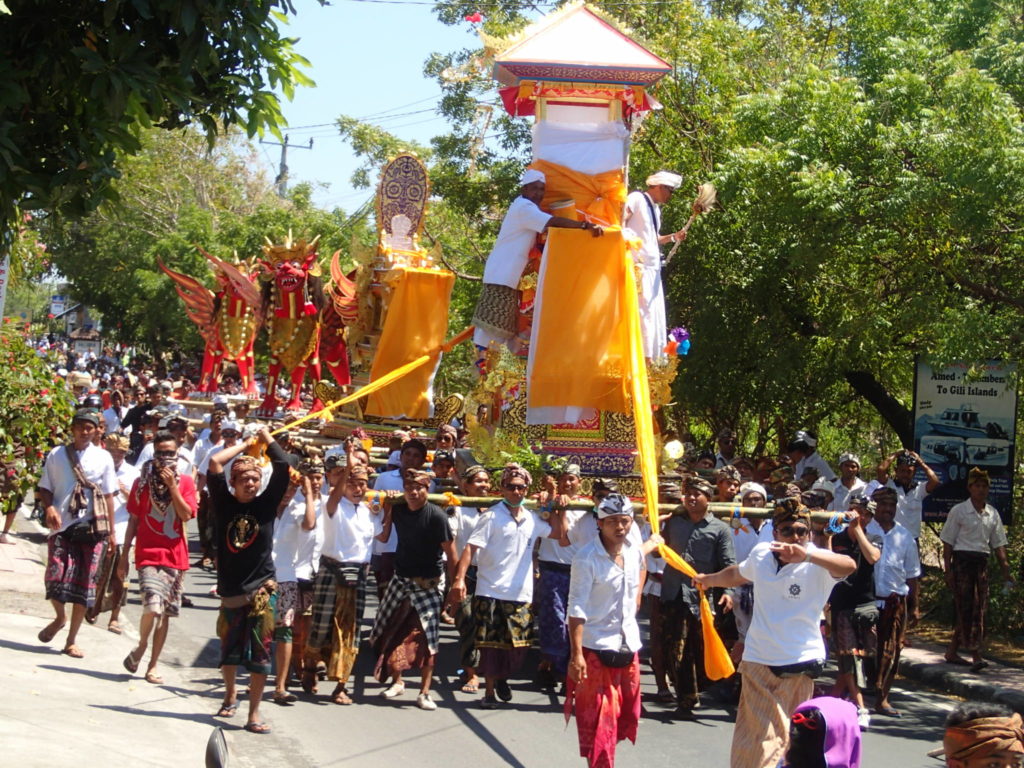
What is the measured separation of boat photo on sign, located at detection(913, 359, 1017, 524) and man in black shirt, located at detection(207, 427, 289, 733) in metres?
8.13

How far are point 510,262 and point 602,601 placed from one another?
461 centimetres

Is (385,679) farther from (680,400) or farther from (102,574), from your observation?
(680,400)

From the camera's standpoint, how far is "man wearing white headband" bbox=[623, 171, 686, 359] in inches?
455

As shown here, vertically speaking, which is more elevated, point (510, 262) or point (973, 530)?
point (510, 262)

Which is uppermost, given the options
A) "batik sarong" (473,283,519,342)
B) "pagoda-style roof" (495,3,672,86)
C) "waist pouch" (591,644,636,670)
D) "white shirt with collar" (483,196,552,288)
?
"pagoda-style roof" (495,3,672,86)

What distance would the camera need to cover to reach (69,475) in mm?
10164

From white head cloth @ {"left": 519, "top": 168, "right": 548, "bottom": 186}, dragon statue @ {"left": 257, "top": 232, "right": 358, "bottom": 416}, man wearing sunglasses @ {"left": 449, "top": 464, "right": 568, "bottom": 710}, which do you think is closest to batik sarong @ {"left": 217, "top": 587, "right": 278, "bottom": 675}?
man wearing sunglasses @ {"left": 449, "top": 464, "right": 568, "bottom": 710}

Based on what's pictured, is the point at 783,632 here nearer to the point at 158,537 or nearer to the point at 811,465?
the point at 158,537

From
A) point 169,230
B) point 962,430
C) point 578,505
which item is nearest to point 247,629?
point 578,505

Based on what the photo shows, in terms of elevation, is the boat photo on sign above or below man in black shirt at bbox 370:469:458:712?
above

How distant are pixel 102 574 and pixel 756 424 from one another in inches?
608

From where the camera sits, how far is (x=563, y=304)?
36.3 ft

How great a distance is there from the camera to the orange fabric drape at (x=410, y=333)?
15.0m

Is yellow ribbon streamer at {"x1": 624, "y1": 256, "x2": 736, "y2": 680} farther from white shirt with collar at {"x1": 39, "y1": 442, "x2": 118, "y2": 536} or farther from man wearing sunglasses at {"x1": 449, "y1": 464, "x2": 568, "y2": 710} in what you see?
white shirt with collar at {"x1": 39, "y1": 442, "x2": 118, "y2": 536}
